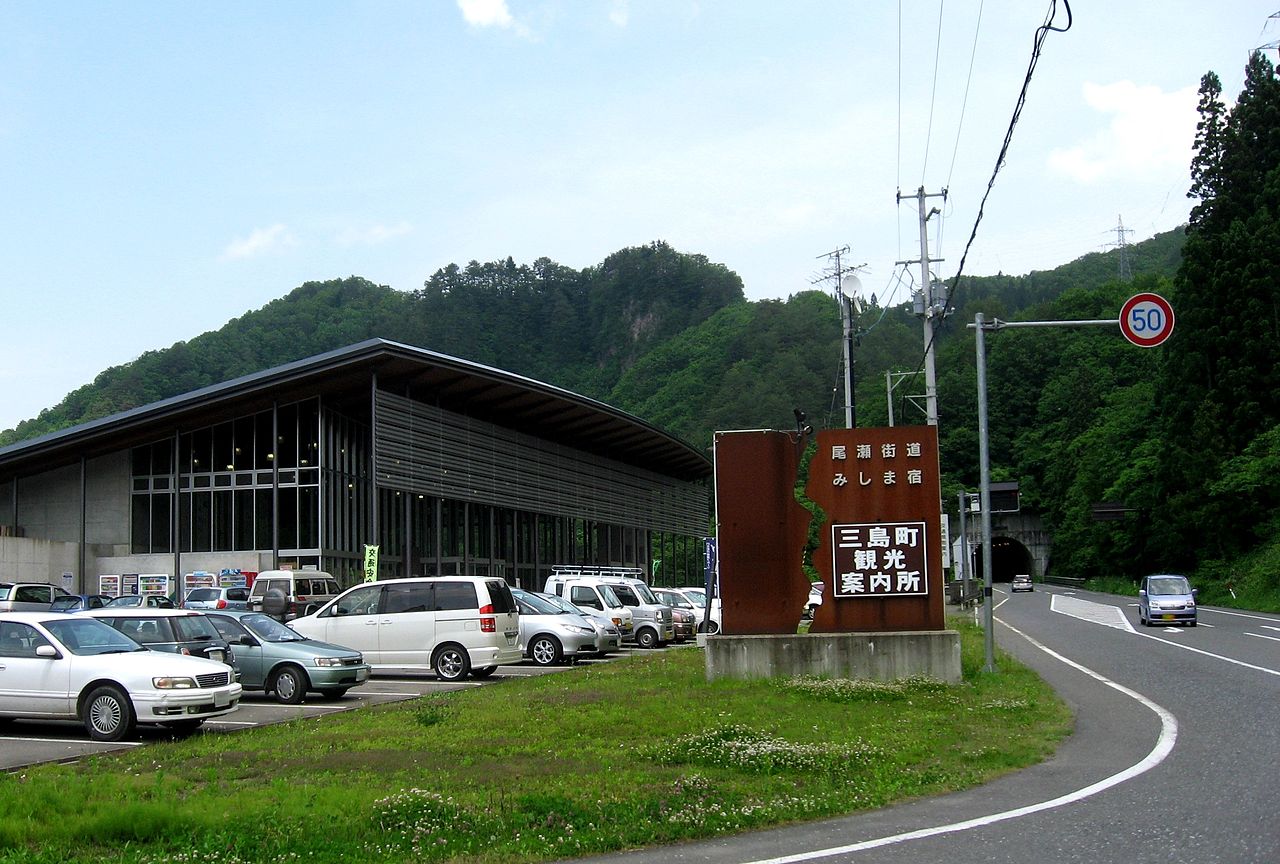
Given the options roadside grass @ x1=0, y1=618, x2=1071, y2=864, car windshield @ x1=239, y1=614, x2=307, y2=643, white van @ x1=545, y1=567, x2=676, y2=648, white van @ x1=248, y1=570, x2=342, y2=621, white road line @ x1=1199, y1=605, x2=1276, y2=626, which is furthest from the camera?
white road line @ x1=1199, y1=605, x2=1276, y2=626

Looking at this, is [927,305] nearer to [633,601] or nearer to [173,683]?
[633,601]

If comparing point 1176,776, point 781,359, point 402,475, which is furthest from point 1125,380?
point 1176,776

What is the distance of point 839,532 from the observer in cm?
1973

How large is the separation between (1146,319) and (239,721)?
47.7 feet

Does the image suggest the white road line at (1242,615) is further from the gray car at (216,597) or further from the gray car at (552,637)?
the gray car at (216,597)

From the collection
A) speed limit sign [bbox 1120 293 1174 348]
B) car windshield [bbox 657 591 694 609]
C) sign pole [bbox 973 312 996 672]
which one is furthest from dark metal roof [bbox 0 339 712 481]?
speed limit sign [bbox 1120 293 1174 348]

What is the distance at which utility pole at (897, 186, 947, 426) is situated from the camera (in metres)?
30.5

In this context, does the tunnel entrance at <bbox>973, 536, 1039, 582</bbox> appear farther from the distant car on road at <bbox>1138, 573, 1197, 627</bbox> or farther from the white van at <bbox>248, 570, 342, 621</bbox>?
the white van at <bbox>248, 570, 342, 621</bbox>

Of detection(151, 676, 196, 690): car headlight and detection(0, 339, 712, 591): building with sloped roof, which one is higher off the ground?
detection(0, 339, 712, 591): building with sloped roof

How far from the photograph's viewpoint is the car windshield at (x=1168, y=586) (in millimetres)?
37094

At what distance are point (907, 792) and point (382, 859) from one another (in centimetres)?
464

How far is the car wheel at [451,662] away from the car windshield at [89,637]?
25.1ft

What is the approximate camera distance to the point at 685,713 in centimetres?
1491

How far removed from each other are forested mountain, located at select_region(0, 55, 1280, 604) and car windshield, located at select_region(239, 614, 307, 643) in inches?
953
